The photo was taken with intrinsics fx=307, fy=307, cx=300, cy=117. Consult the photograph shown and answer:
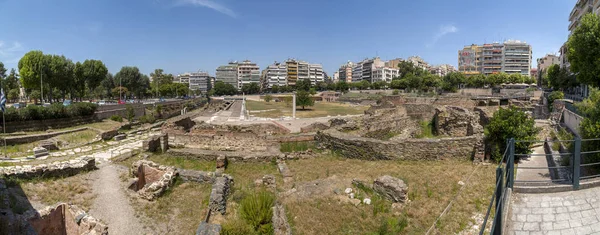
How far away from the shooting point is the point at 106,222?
8852 mm

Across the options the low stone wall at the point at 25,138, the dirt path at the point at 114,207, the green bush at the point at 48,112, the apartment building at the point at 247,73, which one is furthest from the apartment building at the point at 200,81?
the dirt path at the point at 114,207

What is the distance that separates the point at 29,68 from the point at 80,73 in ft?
29.1

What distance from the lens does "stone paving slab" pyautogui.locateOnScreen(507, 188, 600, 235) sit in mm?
5387

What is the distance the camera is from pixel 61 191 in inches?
420

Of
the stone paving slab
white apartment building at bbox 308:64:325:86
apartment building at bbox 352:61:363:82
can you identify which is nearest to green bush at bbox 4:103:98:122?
the stone paving slab

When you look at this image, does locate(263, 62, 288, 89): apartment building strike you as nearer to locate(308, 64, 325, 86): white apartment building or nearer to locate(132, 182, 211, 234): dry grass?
locate(308, 64, 325, 86): white apartment building

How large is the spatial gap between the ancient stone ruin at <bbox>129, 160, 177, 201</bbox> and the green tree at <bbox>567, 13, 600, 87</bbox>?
1198 inches

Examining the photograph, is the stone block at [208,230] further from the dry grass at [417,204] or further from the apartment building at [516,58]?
the apartment building at [516,58]

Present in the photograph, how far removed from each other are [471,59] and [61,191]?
5246 inches

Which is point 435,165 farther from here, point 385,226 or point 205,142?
point 205,142

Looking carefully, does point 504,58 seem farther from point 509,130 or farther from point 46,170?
point 46,170

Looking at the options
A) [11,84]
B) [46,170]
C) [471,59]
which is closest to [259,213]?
[46,170]

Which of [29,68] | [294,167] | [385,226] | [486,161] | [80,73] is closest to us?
[385,226]

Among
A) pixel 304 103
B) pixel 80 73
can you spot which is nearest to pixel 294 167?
pixel 304 103
